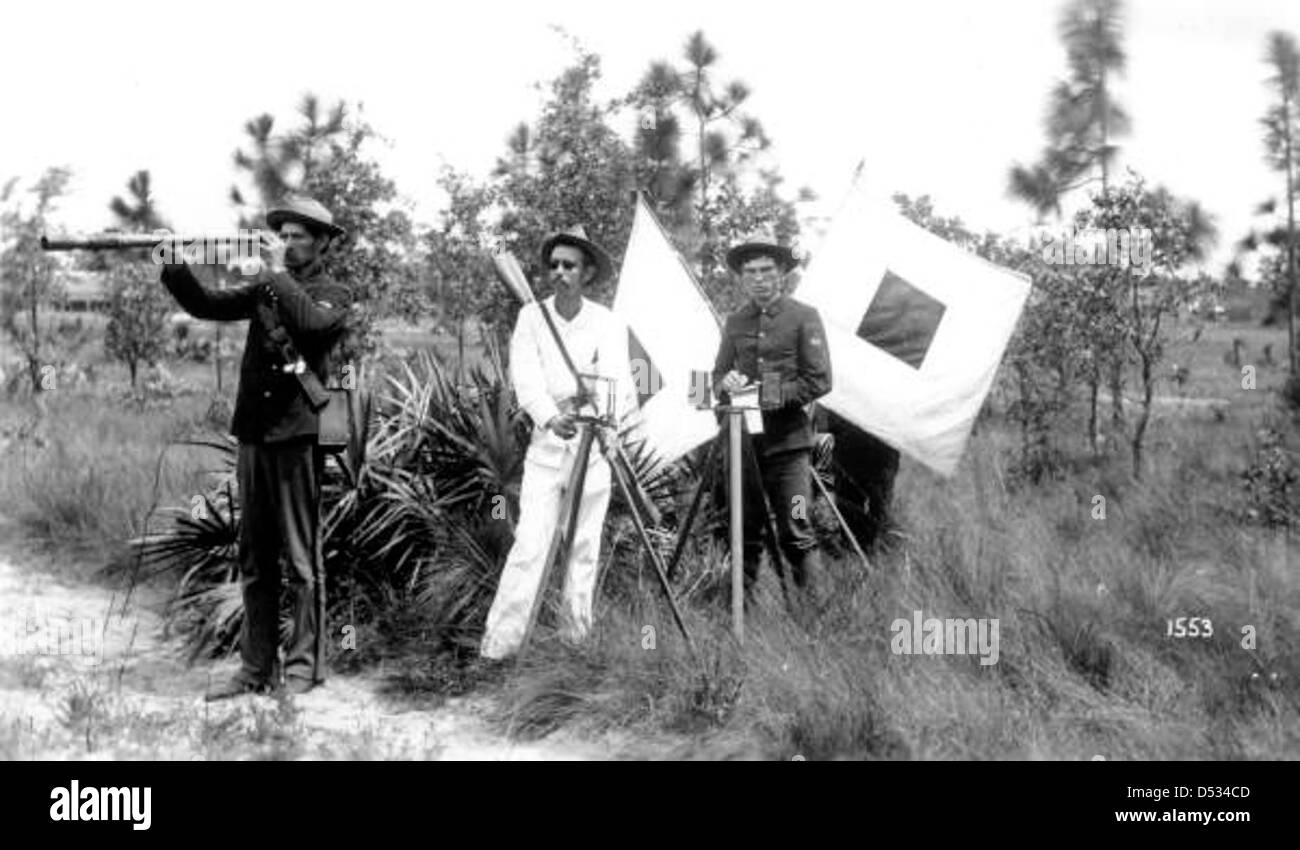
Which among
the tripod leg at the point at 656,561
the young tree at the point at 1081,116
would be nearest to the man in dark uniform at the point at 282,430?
the tripod leg at the point at 656,561

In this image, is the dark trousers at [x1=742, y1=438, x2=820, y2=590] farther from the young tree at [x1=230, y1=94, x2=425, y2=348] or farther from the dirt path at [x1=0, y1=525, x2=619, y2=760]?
the young tree at [x1=230, y1=94, x2=425, y2=348]

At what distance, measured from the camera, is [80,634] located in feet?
20.8

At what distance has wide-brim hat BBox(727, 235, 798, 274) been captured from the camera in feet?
20.0

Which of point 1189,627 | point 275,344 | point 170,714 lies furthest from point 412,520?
point 1189,627

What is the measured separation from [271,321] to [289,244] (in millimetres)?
356

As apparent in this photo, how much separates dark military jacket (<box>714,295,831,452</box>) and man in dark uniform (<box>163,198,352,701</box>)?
73.9 inches

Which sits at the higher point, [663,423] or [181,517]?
[663,423]

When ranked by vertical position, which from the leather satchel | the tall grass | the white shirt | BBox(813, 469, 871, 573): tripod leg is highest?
the white shirt

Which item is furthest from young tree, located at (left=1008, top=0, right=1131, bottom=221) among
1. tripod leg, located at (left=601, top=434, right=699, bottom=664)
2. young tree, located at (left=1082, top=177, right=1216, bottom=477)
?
tripod leg, located at (left=601, top=434, right=699, bottom=664)

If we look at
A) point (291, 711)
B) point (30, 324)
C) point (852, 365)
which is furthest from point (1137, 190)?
point (30, 324)

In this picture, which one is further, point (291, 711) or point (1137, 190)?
point (1137, 190)

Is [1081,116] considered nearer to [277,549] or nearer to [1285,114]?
[1285,114]

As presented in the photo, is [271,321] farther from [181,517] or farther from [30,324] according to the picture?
[30,324]

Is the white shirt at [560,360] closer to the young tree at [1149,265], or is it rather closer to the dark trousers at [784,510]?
the dark trousers at [784,510]
